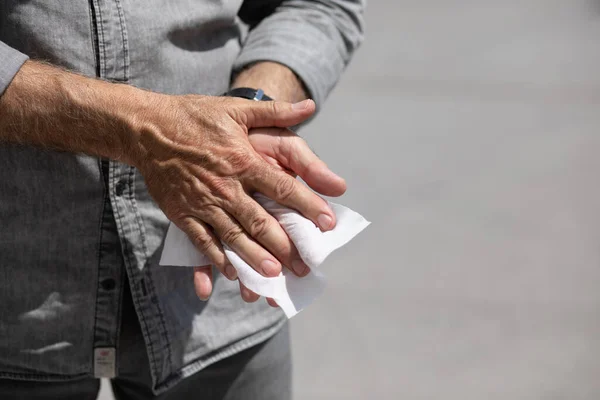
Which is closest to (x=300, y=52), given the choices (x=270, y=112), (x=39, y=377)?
(x=270, y=112)

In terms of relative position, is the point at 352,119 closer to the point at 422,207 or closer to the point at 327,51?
the point at 422,207

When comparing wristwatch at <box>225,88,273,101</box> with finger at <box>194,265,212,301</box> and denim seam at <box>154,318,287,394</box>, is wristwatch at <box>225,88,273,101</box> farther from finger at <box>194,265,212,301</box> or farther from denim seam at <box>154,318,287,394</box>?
denim seam at <box>154,318,287,394</box>

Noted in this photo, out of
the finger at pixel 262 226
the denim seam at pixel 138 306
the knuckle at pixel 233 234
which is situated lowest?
the denim seam at pixel 138 306

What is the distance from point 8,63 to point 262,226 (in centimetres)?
46

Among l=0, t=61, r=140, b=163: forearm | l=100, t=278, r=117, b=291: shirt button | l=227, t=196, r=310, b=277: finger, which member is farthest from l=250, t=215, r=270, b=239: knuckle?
l=100, t=278, r=117, b=291: shirt button

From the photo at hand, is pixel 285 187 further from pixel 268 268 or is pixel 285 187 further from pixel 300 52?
pixel 300 52

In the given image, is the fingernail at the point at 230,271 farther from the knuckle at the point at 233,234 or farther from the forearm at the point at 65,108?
the forearm at the point at 65,108

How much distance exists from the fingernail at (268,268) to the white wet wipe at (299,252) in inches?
0.4

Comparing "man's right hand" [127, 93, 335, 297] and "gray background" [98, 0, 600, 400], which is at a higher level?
"man's right hand" [127, 93, 335, 297]

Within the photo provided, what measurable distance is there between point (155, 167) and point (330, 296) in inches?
100

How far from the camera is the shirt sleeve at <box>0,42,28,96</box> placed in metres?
1.21

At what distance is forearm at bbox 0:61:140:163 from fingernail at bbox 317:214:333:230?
32 cm

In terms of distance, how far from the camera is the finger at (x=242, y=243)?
1.23 metres

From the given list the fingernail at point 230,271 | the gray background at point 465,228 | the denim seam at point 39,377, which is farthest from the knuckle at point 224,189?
the gray background at point 465,228
